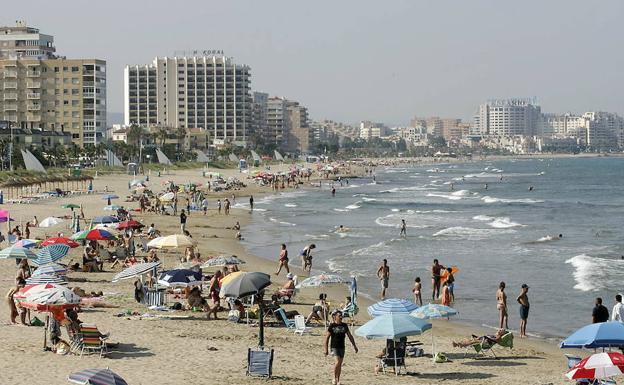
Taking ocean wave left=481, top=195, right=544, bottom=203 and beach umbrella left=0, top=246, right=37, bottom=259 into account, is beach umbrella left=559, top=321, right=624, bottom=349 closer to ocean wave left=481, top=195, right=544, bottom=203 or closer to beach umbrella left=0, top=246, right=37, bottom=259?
beach umbrella left=0, top=246, right=37, bottom=259

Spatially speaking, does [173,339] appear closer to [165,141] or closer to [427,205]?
[427,205]

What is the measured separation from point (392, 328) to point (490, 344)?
3220 millimetres

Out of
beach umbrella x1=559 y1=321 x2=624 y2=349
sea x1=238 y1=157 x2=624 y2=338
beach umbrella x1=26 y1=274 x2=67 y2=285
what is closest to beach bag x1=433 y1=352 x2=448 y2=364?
beach umbrella x1=559 y1=321 x2=624 y2=349

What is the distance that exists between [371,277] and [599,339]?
53.4 feet

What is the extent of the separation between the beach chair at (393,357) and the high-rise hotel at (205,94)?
16424 centimetres

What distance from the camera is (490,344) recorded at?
650 inches

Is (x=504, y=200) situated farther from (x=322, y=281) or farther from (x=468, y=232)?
(x=322, y=281)

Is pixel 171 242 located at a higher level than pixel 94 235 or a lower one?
lower

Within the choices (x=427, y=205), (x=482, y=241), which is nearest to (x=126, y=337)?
(x=482, y=241)

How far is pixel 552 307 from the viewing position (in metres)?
23.8

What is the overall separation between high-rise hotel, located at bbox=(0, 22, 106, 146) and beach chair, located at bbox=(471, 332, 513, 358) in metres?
95.4

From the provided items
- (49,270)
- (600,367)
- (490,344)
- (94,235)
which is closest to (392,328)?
(490,344)

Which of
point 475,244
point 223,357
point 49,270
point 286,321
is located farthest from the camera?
point 475,244

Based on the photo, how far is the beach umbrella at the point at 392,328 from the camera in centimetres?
1399
